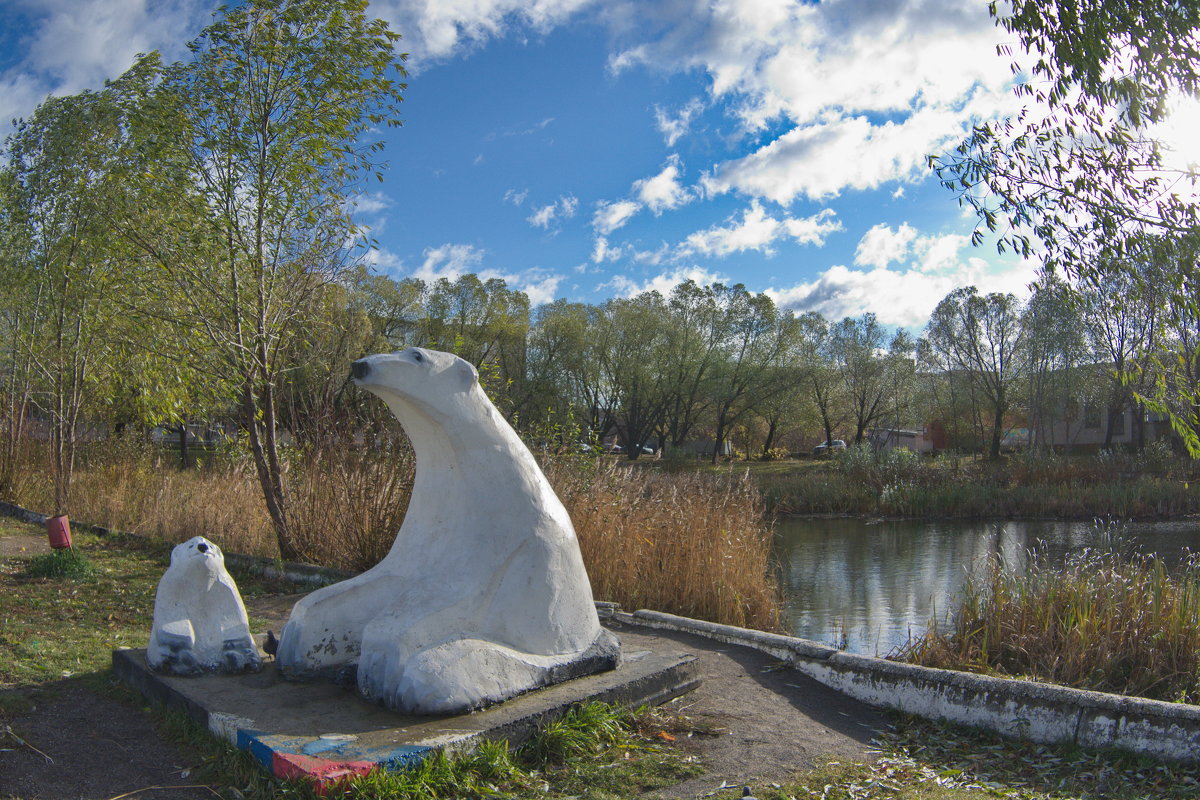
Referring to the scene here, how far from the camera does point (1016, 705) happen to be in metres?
4.88

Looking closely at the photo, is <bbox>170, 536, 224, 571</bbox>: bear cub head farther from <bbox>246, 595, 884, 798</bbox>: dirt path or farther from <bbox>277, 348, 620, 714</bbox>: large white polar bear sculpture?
<bbox>246, 595, 884, 798</bbox>: dirt path

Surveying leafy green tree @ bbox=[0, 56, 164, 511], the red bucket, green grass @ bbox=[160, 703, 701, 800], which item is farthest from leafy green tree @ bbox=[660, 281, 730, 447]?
green grass @ bbox=[160, 703, 701, 800]

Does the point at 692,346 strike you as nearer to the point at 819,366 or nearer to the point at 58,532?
the point at 819,366

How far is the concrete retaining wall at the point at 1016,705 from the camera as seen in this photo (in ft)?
14.5

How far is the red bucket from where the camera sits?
8.41m

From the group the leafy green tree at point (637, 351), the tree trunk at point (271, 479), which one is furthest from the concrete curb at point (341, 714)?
the leafy green tree at point (637, 351)

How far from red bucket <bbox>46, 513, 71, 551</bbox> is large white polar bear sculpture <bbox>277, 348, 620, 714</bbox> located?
5.03m

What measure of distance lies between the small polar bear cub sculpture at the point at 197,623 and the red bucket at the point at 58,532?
436 centimetres

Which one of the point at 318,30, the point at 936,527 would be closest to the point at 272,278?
the point at 318,30

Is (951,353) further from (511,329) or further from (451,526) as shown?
(451,526)

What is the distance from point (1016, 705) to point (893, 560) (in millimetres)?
10995

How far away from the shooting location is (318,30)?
30.3 ft

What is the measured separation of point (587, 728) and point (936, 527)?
17.4 m

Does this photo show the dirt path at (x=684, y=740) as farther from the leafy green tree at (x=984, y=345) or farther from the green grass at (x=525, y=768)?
the leafy green tree at (x=984, y=345)
